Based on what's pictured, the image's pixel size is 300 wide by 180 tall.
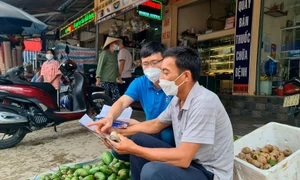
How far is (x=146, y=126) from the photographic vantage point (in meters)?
1.74

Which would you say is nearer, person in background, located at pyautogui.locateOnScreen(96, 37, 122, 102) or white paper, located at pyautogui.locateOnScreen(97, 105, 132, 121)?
white paper, located at pyautogui.locateOnScreen(97, 105, 132, 121)

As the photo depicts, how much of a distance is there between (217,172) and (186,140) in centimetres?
29

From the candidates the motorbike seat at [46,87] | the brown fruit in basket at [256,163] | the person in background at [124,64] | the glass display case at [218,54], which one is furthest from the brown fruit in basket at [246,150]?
the glass display case at [218,54]

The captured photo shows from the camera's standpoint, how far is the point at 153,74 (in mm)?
1829

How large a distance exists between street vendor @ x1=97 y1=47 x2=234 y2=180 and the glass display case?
17.6 ft

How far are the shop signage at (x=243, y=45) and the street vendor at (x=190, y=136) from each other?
14.0 feet

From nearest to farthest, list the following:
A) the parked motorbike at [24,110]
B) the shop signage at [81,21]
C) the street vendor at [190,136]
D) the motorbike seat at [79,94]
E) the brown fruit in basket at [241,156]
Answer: the street vendor at [190,136], the brown fruit in basket at [241,156], the parked motorbike at [24,110], the motorbike seat at [79,94], the shop signage at [81,21]

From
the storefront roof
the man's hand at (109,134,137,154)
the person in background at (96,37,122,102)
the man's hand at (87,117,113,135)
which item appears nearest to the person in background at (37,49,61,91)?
the person in background at (96,37,122,102)

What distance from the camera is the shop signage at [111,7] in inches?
167

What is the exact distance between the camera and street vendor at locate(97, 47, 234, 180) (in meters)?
1.15

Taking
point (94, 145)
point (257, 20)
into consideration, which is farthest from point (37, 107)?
point (257, 20)

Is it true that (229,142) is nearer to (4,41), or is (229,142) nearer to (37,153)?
(37,153)

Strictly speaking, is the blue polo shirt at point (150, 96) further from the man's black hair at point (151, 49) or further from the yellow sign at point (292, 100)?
the yellow sign at point (292, 100)

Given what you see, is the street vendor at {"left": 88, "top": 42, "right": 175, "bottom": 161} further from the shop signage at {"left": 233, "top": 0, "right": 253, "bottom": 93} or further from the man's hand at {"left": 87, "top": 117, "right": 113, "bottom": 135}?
the shop signage at {"left": 233, "top": 0, "right": 253, "bottom": 93}
